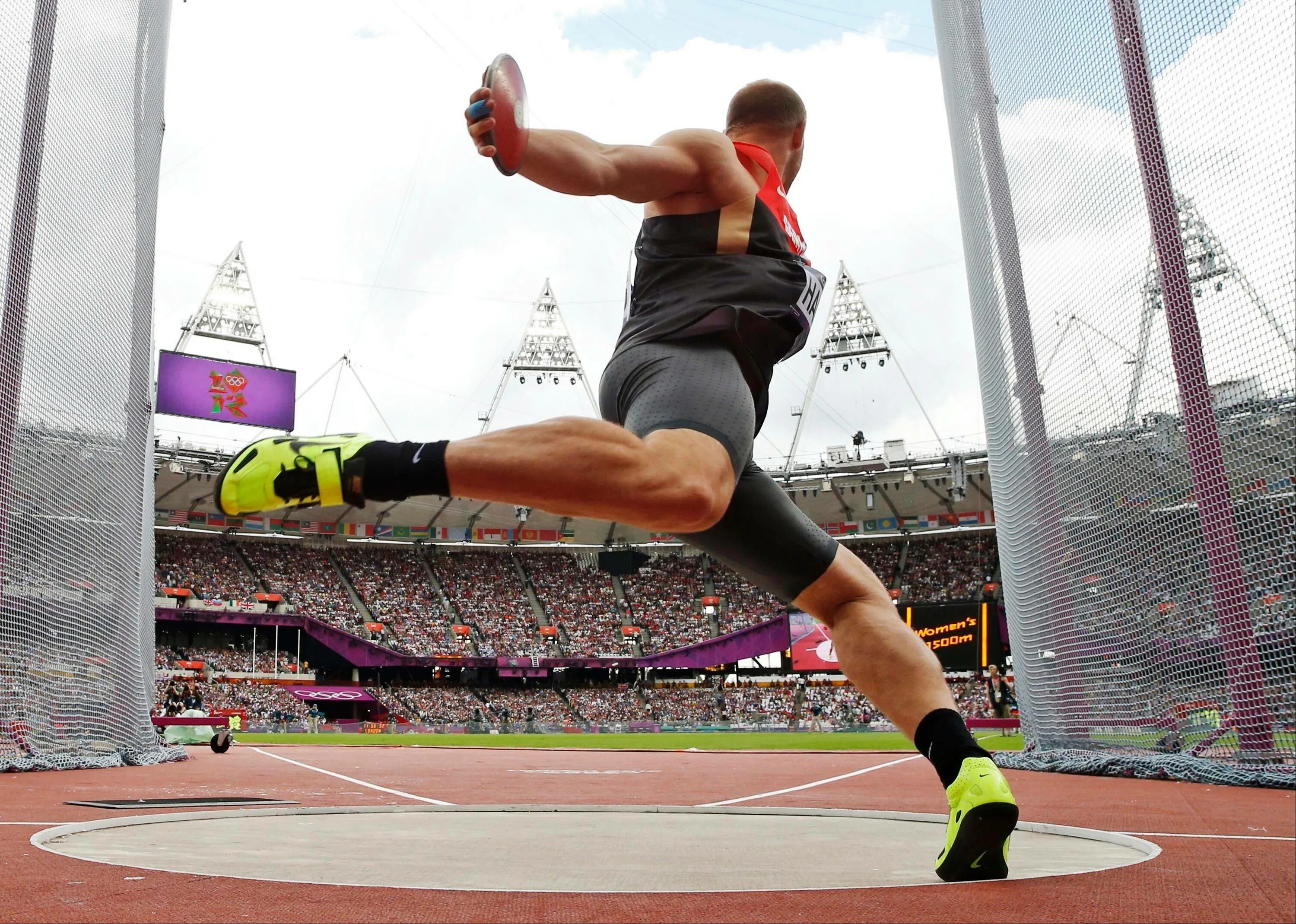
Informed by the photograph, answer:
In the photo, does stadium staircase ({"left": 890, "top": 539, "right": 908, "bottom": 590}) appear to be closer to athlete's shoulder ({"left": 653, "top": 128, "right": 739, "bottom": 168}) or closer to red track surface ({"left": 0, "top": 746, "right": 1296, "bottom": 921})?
red track surface ({"left": 0, "top": 746, "right": 1296, "bottom": 921})

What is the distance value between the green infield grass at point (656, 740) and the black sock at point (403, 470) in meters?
16.2

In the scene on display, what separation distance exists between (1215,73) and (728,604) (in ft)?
118

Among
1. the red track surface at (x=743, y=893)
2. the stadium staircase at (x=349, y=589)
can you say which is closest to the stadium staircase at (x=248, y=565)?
the stadium staircase at (x=349, y=589)

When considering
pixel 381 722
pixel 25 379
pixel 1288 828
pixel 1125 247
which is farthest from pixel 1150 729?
pixel 381 722

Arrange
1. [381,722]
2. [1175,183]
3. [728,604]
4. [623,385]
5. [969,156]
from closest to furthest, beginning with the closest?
[623,385] → [1175,183] → [969,156] → [381,722] → [728,604]

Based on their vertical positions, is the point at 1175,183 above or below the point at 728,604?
above

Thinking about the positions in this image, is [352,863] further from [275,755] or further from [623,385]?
[275,755]

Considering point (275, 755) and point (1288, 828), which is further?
point (275, 755)

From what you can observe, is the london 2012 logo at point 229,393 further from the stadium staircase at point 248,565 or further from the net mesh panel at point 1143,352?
the net mesh panel at point 1143,352

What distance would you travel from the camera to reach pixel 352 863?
263cm

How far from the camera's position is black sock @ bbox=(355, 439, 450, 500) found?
1880 mm

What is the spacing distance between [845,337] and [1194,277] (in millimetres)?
33895

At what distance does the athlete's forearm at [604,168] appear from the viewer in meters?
2.14

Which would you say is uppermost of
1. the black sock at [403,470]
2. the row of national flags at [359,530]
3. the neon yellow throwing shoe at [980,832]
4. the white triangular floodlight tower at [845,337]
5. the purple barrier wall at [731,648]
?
the white triangular floodlight tower at [845,337]
